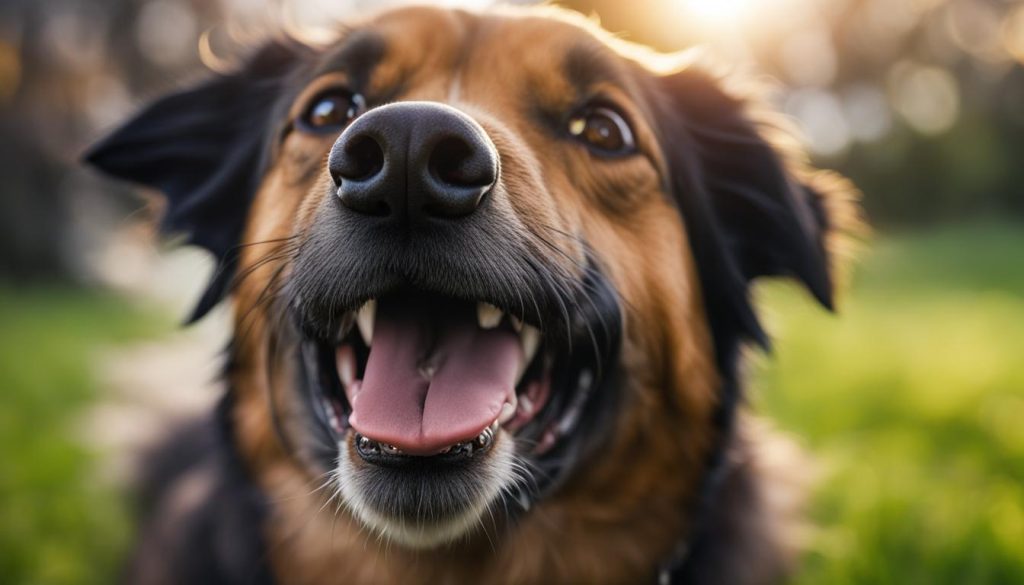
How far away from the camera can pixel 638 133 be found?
2.62m

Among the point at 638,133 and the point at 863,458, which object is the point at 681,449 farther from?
the point at 863,458

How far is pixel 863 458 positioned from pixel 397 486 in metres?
3.02

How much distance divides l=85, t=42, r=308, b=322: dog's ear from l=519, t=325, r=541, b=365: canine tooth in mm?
1098

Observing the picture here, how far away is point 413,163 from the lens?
175 centimetres

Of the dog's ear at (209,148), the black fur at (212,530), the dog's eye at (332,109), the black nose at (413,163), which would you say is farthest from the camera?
the dog's ear at (209,148)

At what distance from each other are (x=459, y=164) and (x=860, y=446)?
3.55 metres

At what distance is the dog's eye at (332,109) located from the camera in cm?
257

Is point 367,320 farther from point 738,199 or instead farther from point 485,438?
point 738,199

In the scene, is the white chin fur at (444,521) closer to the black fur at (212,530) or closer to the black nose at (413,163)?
the black nose at (413,163)

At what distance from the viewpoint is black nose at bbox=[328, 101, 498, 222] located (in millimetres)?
1751

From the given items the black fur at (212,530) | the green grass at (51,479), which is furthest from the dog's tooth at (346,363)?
the green grass at (51,479)

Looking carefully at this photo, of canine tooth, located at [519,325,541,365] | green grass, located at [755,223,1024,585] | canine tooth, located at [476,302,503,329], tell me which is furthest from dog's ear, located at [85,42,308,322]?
green grass, located at [755,223,1024,585]

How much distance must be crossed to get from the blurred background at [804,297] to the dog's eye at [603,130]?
102cm

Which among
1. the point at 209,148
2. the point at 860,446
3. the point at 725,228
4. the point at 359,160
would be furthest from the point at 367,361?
the point at 860,446
